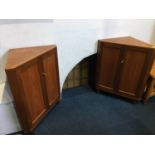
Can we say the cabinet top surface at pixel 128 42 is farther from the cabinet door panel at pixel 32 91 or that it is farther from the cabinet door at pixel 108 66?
the cabinet door panel at pixel 32 91

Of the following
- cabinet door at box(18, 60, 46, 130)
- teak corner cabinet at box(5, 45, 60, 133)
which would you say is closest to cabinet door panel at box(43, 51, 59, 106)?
teak corner cabinet at box(5, 45, 60, 133)

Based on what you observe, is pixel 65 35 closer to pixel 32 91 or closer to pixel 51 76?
pixel 51 76

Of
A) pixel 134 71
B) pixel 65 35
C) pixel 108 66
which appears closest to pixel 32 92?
pixel 65 35

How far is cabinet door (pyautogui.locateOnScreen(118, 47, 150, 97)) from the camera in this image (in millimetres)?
2076

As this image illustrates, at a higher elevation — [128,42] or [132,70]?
[128,42]

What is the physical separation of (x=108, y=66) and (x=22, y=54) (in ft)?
4.18

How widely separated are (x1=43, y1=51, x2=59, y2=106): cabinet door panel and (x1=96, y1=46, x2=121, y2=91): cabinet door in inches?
28.6

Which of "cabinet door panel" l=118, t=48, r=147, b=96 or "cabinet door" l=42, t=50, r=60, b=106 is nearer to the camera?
"cabinet door" l=42, t=50, r=60, b=106

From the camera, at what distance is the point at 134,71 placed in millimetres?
2205

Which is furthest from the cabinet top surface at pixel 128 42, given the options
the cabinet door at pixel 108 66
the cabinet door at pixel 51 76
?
the cabinet door at pixel 51 76

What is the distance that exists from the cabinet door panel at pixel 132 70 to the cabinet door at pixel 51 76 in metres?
0.98

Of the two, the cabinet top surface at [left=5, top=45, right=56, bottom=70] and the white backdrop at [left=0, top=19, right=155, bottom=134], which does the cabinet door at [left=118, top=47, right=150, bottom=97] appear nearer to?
the white backdrop at [left=0, top=19, right=155, bottom=134]
